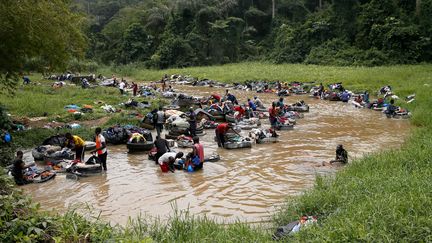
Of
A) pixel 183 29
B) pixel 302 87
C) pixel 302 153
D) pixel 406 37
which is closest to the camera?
pixel 302 153

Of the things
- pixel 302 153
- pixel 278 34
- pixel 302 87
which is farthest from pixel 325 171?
pixel 278 34

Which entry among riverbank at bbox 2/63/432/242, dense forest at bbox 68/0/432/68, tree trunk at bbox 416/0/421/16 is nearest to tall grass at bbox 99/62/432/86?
dense forest at bbox 68/0/432/68

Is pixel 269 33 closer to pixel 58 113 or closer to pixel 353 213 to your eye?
pixel 58 113

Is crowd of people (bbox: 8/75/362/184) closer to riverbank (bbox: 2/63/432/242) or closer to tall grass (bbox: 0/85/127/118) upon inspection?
riverbank (bbox: 2/63/432/242)

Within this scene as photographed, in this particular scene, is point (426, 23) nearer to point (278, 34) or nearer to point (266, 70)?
point (266, 70)

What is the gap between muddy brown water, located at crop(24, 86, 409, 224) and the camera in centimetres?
971

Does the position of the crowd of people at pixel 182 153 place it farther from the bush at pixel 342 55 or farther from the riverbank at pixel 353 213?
the bush at pixel 342 55

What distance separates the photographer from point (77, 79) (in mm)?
41000

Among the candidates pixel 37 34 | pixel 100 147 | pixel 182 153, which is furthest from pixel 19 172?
pixel 37 34

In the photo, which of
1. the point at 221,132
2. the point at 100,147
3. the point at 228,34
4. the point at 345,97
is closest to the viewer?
the point at 100,147

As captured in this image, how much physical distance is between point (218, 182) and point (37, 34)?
8916mm

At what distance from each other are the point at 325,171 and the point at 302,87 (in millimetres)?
23154

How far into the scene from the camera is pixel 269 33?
203 feet

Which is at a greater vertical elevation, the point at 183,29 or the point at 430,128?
the point at 183,29
